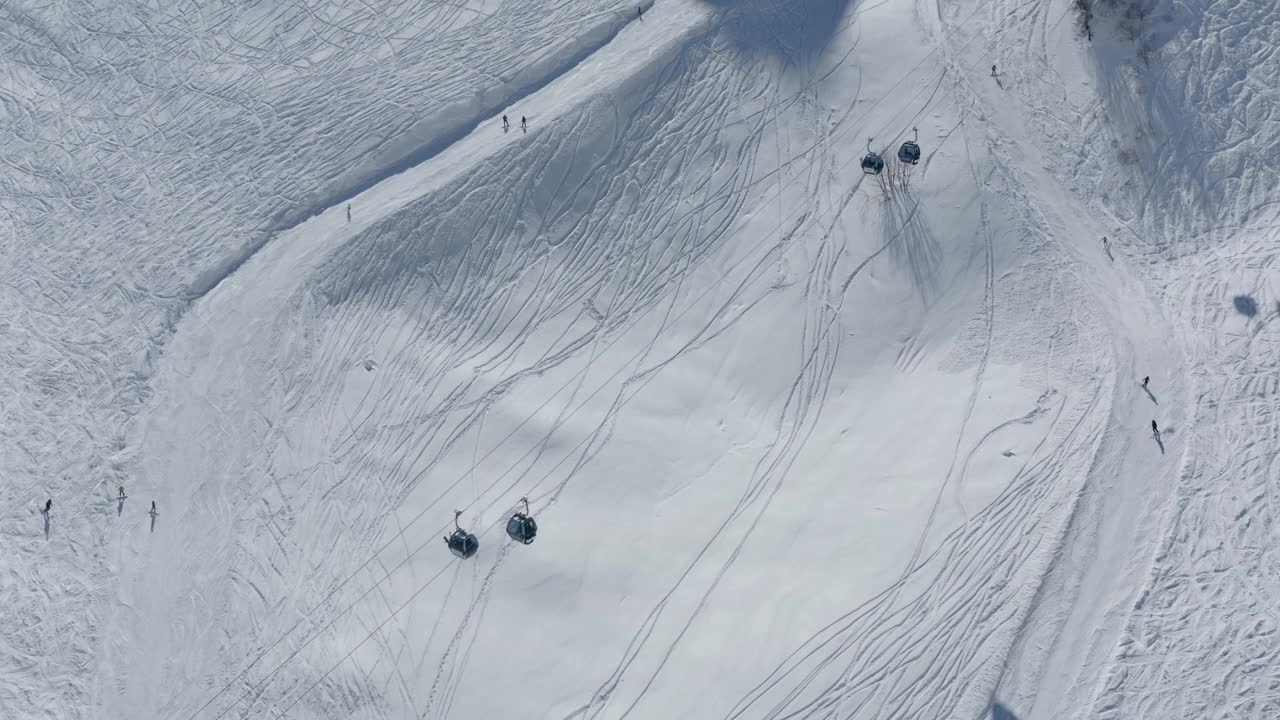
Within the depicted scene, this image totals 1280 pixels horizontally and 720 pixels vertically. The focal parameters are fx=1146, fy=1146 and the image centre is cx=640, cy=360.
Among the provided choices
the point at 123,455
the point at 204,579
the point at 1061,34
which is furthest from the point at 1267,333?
the point at 123,455

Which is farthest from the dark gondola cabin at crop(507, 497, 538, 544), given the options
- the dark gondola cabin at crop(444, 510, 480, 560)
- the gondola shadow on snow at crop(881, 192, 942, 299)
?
the gondola shadow on snow at crop(881, 192, 942, 299)

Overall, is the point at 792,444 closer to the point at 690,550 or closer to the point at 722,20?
the point at 690,550

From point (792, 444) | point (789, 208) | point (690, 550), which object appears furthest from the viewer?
point (789, 208)

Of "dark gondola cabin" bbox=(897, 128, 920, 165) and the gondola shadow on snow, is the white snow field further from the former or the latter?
"dark gondola cabin" bbox=(897, 128, 920, 165)

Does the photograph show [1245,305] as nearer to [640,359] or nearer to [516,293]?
[640,359]

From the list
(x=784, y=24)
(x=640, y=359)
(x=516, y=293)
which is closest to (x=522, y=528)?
(x=640, y=359)

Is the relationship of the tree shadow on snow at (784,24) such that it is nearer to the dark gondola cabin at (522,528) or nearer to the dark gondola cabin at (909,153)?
the dark gondola cabin at (909,153)
